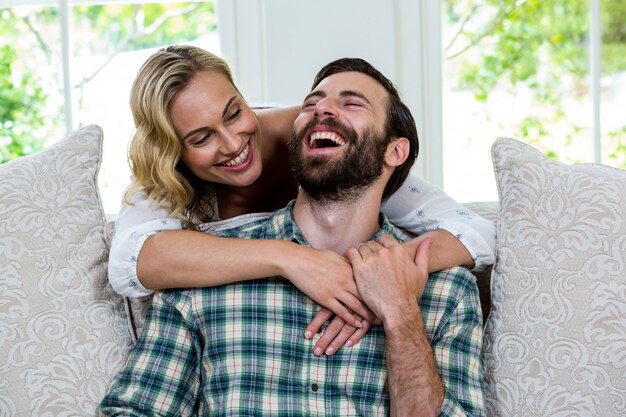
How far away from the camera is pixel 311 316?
1.66m

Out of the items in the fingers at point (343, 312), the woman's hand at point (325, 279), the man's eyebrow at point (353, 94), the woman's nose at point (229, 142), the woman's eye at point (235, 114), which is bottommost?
the fingers at point (343, 312)

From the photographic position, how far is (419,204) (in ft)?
6.06

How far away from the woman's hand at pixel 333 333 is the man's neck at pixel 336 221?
172 mm

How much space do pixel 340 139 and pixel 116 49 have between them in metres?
1.70

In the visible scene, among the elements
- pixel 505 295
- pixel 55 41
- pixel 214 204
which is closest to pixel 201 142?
pixel 214 204

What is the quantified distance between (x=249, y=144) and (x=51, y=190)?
44 cm

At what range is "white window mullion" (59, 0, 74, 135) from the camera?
3.10 metres

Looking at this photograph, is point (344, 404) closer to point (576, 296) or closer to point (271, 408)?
point (271, 408)

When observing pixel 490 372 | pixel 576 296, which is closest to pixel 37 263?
pixel 490 372

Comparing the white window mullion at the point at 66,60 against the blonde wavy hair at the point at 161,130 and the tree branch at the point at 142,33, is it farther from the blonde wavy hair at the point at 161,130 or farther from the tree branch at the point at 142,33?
the blonde wavy hair at the point at 161,130

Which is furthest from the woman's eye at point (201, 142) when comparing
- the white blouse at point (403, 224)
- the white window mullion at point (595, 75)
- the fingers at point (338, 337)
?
the white window mullion at point (595, 75)

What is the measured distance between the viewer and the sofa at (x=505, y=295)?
161cm

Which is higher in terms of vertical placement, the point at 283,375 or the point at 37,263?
the point at 37,263

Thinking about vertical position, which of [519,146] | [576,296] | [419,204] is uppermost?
[519,146]
